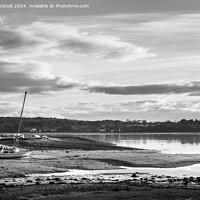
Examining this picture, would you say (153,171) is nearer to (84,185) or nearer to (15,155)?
(84,185)

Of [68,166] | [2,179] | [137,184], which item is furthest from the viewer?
[68,166]

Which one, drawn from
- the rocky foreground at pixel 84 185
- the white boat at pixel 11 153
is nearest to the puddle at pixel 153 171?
the rocky foreground at pixel 84 185

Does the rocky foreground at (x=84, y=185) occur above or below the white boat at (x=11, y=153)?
below

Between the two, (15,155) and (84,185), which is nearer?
(84,185)

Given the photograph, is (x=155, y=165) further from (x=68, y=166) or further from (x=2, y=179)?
(x=2, y=179)

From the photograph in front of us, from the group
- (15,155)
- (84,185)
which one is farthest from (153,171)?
(15,155)

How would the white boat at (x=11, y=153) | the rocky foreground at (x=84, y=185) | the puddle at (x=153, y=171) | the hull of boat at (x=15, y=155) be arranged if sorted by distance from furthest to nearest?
the white boat at (x=11, y=153)
the hull of boat at (x=15, y=155)
the puddle at (x=153, y=171)
the rocky foreground at (x=84, y=185)

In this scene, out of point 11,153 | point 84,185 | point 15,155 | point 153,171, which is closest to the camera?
point 84,185

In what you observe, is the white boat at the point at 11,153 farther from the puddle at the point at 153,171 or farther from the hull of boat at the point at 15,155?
the puddle at the point at 153,171

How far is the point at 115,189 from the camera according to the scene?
110 ft

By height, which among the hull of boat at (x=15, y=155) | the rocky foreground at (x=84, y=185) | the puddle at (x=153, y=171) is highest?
the hull of boat at (x=15, y=155)

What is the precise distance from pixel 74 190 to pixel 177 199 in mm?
7636

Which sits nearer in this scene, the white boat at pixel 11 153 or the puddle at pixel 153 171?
the puddle at pixel 153 171

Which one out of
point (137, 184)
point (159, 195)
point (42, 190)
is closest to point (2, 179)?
point (42, 190)
